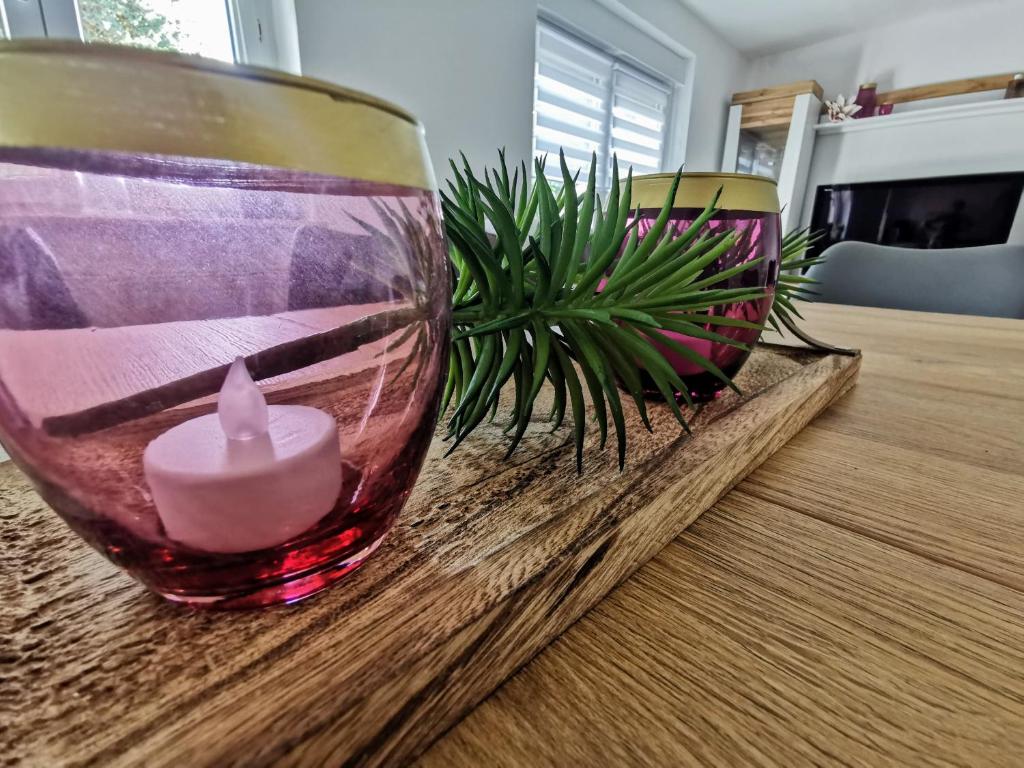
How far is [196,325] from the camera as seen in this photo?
Result: 11cm

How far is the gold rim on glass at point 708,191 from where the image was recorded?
10.4 inches

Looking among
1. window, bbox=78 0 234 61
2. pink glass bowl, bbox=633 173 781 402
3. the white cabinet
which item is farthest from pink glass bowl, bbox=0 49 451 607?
the white cabinet

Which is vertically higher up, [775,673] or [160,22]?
[160,22]

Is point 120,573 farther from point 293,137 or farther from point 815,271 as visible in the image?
point 815,271

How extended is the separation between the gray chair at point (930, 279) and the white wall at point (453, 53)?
1126 mm

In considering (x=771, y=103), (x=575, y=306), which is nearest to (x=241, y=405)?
(x=575, y=306)

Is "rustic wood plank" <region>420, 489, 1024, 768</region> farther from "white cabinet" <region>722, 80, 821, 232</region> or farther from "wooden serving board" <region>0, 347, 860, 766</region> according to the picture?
"white cabinet" <region>722, 80, 821, 232</region>

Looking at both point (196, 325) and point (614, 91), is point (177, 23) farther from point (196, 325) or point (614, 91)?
point (614, 91)

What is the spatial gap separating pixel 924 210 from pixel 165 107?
3643 millimetres

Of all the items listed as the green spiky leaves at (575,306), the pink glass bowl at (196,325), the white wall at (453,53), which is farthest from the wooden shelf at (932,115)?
the pink glass bowl at (196,325)

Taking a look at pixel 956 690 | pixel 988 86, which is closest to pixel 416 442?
pixel 956 690

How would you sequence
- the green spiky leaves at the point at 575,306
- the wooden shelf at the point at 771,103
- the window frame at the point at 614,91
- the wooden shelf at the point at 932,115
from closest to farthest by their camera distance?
the green spiky leaves at the point at 575,306, the window frame at the point at 614,91, the wooden shelf at the point at 932,115, the wooden shelf at the point at 771,103

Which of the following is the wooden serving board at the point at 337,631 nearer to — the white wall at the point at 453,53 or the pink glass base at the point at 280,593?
the pink glass base at the point at 280,593

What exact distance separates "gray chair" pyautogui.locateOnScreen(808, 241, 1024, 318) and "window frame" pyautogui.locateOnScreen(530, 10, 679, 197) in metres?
1.16
